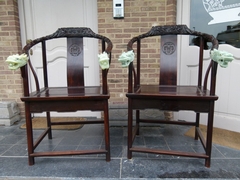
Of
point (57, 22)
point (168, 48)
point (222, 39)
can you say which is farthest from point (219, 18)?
point (57, 22)

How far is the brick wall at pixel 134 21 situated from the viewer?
2098 millimetres

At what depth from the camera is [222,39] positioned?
2020 millimetres

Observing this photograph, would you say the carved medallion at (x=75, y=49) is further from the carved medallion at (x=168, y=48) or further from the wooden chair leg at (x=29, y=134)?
the carved medallion at (x=168, y=48)

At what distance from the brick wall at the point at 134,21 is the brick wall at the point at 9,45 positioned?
1.06m

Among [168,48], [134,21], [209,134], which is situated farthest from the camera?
[134,21]

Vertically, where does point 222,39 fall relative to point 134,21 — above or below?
below

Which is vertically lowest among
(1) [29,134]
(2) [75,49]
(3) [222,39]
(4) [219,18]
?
(1) [29,134]

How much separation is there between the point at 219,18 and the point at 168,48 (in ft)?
2.63

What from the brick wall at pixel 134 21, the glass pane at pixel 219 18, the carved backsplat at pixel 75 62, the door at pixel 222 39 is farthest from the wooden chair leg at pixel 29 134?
the glass pane at pixel 219 18

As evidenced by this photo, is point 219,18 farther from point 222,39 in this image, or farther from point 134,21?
point 134,21

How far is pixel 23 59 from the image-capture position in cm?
125

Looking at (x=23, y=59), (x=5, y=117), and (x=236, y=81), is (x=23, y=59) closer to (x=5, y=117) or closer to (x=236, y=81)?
(x=5, y=117)

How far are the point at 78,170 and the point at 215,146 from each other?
124cm

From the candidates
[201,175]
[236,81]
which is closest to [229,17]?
[236,81]
